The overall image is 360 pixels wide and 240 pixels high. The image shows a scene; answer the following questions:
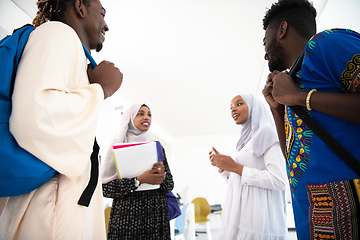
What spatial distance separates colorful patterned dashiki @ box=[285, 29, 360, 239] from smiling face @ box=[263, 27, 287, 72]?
1.00ft

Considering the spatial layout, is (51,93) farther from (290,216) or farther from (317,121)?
(290,216)

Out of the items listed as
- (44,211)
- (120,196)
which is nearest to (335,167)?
(44,211)

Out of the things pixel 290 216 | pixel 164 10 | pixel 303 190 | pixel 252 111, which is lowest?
pixel 290 216

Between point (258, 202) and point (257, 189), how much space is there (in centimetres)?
9

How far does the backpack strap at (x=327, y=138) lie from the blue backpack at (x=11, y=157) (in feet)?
2.77

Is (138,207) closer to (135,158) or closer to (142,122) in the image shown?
(135,158)

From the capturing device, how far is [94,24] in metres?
1.03

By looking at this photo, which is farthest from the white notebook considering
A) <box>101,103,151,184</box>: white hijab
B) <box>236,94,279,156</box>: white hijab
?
<box>236,94,279,156</box>: white hijab

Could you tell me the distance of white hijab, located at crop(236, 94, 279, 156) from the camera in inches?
63.9

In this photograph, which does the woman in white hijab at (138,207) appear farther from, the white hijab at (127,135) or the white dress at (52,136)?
the white dress at (52,136)

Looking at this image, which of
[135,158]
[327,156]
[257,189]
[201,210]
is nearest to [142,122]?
[135,158]

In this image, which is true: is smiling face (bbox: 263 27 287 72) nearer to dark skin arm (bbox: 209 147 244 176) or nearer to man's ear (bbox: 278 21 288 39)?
man's ear (bbox: 278 21 288 39)

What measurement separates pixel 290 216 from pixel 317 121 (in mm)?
5966

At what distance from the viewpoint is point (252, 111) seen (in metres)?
1.88
